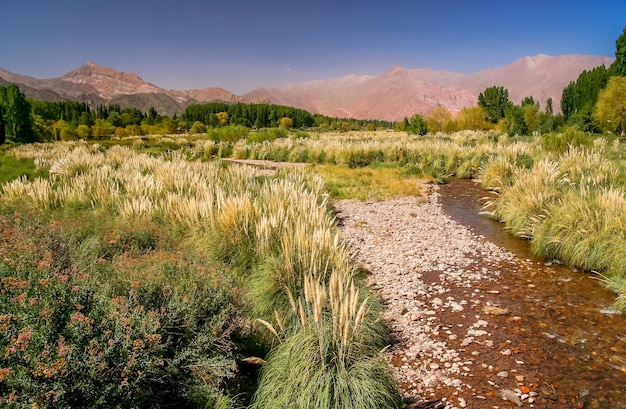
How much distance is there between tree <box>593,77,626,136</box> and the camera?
3290cm

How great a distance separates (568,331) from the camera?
466 centimetres

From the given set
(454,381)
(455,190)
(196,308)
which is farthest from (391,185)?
(196,308)

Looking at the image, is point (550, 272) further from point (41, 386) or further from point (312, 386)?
point (41, 386)

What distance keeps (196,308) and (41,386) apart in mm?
1317

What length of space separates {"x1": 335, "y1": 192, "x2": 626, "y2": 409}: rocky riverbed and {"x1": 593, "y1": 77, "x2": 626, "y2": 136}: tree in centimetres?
3504

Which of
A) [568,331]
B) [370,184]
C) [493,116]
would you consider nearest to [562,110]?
[493,116]

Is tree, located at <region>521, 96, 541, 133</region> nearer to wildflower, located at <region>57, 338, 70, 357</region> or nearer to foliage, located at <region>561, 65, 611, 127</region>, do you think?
foliage, located at <region>561, 65, 611, 127</region>

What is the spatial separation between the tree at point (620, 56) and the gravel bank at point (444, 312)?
51730mm

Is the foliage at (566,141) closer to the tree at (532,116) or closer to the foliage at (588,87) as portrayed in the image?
the tree at (532,116)

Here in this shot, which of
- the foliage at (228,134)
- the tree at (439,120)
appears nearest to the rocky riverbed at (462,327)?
the foliage at (228,134)

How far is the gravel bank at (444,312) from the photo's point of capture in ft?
11.9

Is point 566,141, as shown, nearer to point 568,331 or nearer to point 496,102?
point 568,331

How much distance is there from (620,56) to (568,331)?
186 ft

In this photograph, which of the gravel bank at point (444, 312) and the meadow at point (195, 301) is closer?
the meadow at point (195, 301)
